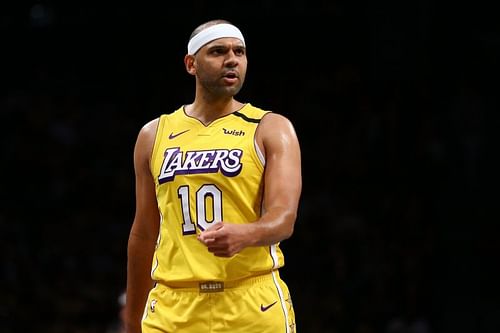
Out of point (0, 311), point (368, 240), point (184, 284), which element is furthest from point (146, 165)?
point (368, 240)

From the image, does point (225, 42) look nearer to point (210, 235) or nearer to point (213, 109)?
point (213, 109)

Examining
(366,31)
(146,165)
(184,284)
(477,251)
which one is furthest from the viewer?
(366,31)

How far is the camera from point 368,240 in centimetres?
1152

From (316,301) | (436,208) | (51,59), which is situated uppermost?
(51,59)

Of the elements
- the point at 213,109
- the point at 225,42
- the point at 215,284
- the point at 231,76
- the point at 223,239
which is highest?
the point at 225,42

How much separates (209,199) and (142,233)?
553mm

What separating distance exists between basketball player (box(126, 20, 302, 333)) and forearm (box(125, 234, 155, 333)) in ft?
0.60

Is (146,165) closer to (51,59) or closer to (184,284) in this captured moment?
(184,284)

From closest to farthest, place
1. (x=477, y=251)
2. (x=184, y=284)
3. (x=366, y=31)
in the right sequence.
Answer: (x=184, y=284)
(x=477, y=251)
(x=366, y=31)

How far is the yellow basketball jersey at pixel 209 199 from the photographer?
14.9 ft

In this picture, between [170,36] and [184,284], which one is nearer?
[184,284]

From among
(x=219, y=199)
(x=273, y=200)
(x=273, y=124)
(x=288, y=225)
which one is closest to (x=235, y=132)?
(x=273, y=124)

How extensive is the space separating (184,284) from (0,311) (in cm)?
645

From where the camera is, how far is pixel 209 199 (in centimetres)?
457
